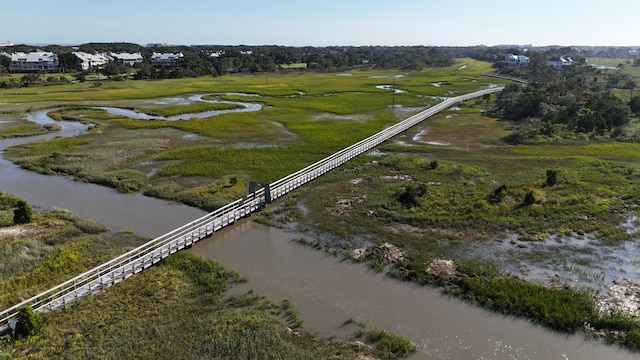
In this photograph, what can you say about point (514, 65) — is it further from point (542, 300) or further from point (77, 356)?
point (77, 356)

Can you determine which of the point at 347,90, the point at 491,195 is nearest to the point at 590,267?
the point at 491,195

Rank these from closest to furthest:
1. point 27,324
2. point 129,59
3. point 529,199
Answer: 1. point 27,324
2. point 529,199
3. point 129,59

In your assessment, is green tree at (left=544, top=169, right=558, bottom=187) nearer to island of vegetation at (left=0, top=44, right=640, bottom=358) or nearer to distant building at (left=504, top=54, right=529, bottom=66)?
island of vegetation at (left=0, top=44, right=640, bottom=358)

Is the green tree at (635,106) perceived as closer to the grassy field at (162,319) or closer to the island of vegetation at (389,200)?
the island of vegetation at (389,200)

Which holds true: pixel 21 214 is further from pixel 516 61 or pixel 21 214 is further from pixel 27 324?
pixel 516 61

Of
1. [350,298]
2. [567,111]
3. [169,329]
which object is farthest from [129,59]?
[350,298]

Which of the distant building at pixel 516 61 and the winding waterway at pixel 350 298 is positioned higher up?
the distant building at pixel 516 61

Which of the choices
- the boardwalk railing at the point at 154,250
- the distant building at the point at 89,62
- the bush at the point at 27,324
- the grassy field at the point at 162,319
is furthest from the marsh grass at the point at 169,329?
the distant building at the point at 89,62
